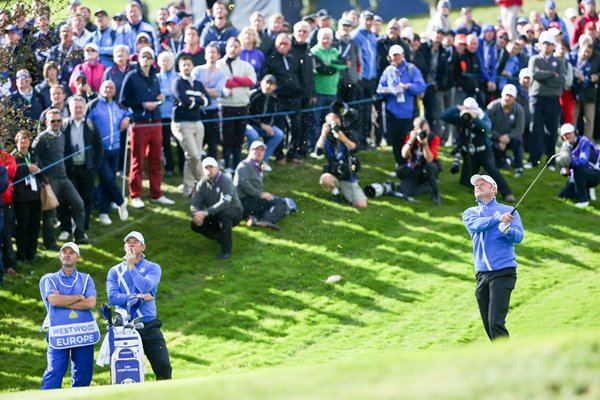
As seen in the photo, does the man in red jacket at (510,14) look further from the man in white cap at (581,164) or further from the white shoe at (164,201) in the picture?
the white shoe at (164,201)

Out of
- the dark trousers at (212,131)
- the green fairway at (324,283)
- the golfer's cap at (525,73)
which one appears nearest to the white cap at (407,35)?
the golfer's cap at (525,73)

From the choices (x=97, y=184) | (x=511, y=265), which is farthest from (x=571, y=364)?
(x=97, y=184)

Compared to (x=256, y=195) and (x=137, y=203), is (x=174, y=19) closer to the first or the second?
(x=137, y=203)

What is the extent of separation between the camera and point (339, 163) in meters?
20.5

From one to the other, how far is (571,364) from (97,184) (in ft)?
47.1

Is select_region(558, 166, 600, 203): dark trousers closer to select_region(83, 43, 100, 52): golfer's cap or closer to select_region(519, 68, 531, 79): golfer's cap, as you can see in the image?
select_region(519, 68, 531, 79): golfer's cap

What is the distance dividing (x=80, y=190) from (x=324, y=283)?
12.4 feet

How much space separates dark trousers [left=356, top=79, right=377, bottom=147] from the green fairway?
0.98 metres

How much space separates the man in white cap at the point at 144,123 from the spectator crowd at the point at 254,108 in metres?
0.02

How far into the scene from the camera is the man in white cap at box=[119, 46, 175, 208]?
1975 centimetres

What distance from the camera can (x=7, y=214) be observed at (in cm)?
1756

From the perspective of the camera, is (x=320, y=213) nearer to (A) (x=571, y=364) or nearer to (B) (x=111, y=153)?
(B) (x=111, y=153)

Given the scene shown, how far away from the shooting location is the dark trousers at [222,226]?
60.3 ft

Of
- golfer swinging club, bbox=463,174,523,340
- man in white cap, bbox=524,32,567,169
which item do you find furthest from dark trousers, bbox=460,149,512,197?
golfer swinging club, bbox=463,174,523,340
